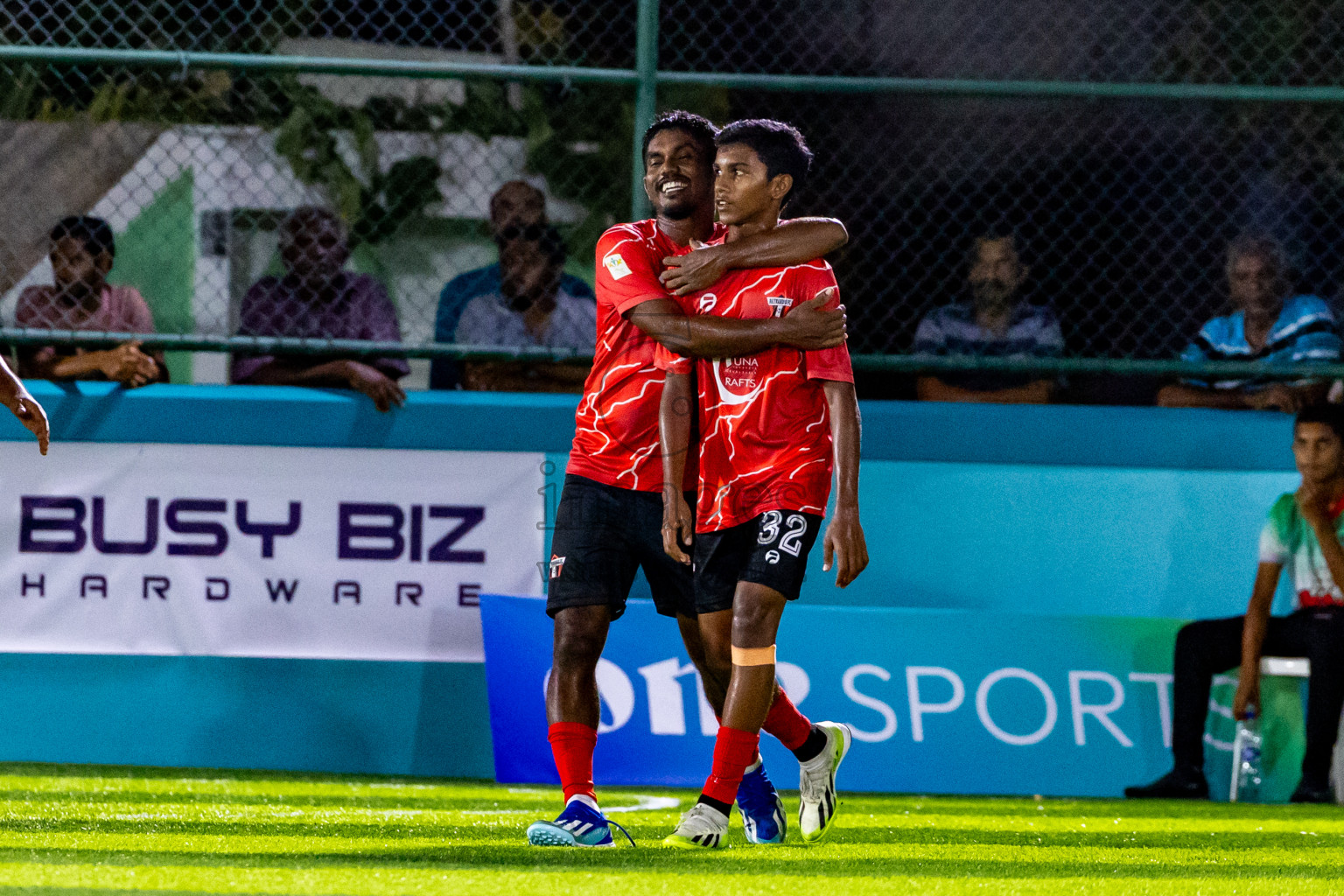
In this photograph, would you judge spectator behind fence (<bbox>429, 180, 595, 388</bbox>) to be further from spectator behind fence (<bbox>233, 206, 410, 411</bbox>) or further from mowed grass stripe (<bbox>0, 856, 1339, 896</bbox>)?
mowed grass stripe (<bbox>0, 856, 1339, 896</bbox>)

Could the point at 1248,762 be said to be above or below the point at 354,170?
below

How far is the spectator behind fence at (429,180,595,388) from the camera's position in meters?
7.56

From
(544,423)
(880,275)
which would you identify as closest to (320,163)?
(544,423)

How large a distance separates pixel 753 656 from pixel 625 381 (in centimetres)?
94

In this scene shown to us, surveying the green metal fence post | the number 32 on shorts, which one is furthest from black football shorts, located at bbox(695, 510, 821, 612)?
the green metal fence post

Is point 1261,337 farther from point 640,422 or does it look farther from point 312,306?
point 312,306

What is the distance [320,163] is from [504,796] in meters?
3.58

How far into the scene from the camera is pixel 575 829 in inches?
176

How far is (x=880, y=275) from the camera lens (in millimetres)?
8781

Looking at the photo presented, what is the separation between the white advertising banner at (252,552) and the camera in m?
7.15

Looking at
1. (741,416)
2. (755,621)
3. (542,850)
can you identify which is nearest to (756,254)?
(741,416)

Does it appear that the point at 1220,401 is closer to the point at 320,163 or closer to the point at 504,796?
the point at 504,796

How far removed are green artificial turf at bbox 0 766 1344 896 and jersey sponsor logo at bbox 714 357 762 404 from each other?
1221 millimetres

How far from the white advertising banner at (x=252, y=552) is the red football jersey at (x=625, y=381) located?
90.5 inches
